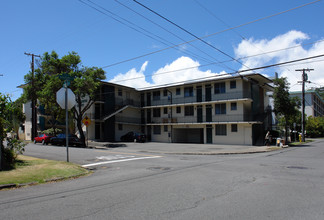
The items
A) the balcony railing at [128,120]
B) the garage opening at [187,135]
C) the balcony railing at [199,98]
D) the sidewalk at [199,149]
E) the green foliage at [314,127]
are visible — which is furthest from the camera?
the green foliage at [314,127]

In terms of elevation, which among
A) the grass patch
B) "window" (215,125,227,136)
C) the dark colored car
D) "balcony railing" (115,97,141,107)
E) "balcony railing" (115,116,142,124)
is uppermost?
"balcony railing" (115,97,141,107)

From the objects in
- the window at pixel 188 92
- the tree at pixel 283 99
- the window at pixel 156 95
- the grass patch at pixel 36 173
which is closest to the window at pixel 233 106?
the tree at pixel 283 99

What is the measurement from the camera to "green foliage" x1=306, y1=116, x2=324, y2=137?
59.7 metres

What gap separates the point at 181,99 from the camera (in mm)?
38125

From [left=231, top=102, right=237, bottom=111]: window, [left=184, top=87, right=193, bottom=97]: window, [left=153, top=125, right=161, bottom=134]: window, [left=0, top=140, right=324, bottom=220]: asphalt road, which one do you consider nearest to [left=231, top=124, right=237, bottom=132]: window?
[left=231, top=102, right=237, bottom=111]: window

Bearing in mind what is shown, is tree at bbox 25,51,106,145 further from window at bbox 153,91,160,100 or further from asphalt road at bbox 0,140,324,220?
asphalt road at bbox 0,140,324,220

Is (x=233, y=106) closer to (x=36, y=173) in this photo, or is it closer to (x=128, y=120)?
(x=128, y=120)

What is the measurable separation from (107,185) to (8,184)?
3.04 m

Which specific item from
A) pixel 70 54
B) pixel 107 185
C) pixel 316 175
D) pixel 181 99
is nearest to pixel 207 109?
pixel 181 99

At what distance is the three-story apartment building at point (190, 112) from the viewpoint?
32.8 meters

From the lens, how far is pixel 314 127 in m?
60.2

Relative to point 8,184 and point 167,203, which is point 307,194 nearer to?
point 167,203

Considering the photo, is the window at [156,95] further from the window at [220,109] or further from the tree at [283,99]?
the tree at [283,99]

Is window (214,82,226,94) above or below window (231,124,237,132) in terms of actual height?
above
